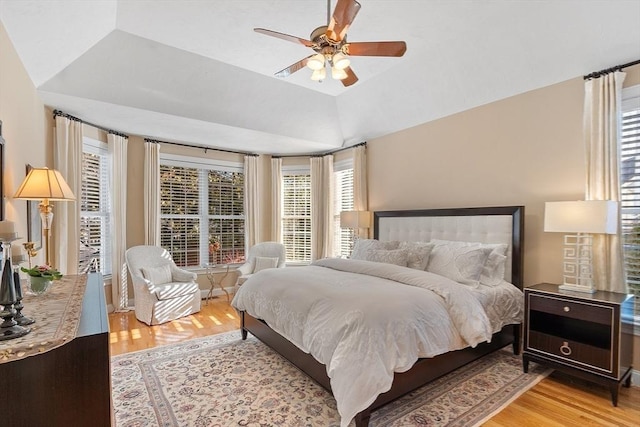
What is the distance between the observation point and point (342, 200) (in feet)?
19.6

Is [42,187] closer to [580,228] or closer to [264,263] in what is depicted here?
[264,263]

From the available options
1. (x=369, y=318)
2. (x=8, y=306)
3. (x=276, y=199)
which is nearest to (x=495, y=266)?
(x=369, y=318)

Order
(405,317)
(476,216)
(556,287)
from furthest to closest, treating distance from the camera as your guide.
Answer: (476,216)
(556,287)
(405,317)

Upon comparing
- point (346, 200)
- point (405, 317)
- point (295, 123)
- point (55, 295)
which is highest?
point (295, 123)

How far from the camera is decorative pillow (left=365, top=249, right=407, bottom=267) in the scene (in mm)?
3609

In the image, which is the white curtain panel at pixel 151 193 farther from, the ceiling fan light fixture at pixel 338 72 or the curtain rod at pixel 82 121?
the ceiling fan light fixture at pixel 338 72

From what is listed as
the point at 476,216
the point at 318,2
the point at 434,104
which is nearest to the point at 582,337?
the point at 476,216

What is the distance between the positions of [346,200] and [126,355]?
400cm

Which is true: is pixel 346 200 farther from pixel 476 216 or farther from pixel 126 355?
pixel 126 355

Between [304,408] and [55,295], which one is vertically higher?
[55,295]

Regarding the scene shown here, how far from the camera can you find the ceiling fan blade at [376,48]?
2285 mm

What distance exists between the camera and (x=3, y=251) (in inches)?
70.6

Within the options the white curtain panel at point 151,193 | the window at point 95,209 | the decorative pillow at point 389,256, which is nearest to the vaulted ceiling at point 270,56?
the white curtain panel at point 151,193

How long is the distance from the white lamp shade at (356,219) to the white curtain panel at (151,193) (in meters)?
3.00
